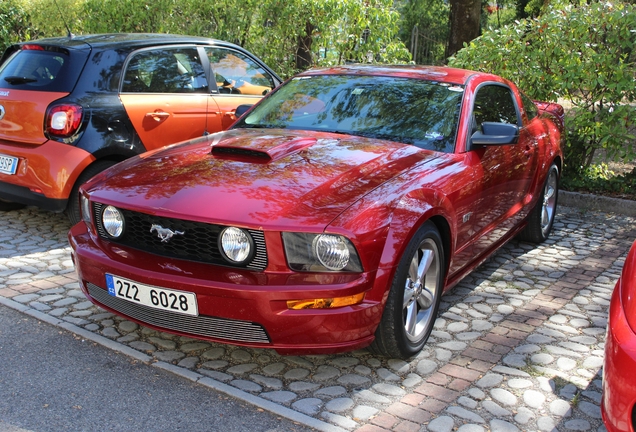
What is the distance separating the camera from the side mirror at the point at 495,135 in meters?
4.37

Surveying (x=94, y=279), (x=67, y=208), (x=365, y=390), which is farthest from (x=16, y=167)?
(x=365, y=390)

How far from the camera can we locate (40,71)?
19.0 ft

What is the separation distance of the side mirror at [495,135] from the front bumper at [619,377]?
1.85 metres

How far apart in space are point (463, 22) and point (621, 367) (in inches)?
337

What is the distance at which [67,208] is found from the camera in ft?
18.3

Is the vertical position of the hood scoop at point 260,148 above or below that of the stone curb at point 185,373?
above

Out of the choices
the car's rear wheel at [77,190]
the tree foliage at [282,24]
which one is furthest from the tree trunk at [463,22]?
the car's rear wheel at [77,190]

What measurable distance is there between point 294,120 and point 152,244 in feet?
5.26

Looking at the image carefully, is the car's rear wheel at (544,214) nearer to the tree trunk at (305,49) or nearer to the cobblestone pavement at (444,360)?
the cobblestone pavement at (444,360)

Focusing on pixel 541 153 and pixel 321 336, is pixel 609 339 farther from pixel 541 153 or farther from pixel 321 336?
pixel 541 153

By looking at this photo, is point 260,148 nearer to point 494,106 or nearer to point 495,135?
point 495,135

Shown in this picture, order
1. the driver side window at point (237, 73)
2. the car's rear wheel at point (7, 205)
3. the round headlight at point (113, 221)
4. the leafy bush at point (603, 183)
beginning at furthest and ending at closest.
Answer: the leafy bush at point (603, 183), the driver side window at point (237, 73), the car's rear wheel at point (7, 205), the round headlight at point (113, 221)

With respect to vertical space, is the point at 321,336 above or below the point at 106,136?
below

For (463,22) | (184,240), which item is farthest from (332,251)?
(463,22)
